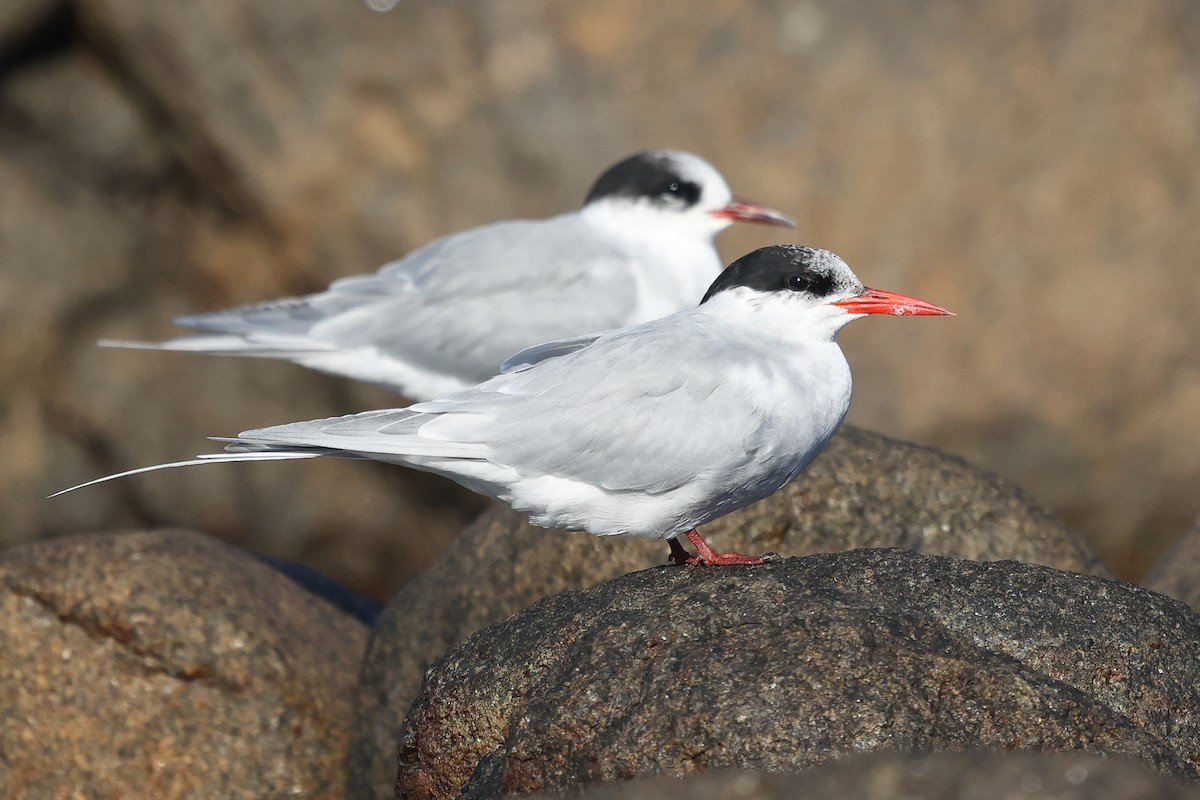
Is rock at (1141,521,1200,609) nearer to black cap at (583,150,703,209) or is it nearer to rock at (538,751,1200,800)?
black cap at (583,150,703,209)

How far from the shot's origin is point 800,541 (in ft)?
17.1

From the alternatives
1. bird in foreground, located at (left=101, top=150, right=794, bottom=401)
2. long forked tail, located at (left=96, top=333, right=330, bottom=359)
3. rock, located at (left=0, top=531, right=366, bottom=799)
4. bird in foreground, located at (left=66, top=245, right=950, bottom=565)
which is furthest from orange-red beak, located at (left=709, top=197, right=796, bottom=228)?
rock, located at (left=0, top=531, right=366, bottom=799)

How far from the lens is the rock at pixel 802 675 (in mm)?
3408

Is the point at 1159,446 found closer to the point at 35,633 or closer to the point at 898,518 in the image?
the point at 898,518

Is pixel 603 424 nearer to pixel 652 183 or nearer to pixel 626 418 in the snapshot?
pixel 626 418

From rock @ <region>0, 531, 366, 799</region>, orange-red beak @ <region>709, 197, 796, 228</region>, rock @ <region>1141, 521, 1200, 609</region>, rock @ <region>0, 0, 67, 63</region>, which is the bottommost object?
rock @ <region>0, 531, 366, 799</region>

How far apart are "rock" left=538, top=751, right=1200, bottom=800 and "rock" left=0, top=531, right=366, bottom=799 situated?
294 centimetres

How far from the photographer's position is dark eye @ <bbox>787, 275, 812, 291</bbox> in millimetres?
4660

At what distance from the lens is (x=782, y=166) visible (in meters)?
7.99

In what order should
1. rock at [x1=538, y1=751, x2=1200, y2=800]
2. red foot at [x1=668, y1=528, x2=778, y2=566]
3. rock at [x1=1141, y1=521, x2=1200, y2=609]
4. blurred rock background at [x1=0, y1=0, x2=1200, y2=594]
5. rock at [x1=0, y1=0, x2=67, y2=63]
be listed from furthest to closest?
rock at [x1=0, y1=0, x2=67, y2=63] → blurred rock background at [x1=0, y1=0, x2=1200, y2=594] → rock at [x1=1141, y1=521, x2=1200, y2=609] → red foot at [x1=668, y1=528, x2=778, y2=566] → rock at [x1=538, y1=751, x2=1200, y2=800]

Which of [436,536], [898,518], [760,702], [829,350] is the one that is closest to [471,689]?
[760,702]

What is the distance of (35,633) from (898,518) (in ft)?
9.72

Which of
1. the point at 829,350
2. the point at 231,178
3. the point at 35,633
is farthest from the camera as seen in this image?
the point at 231,178

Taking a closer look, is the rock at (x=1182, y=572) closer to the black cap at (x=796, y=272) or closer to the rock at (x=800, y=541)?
the rock at (x=800, y=541)
